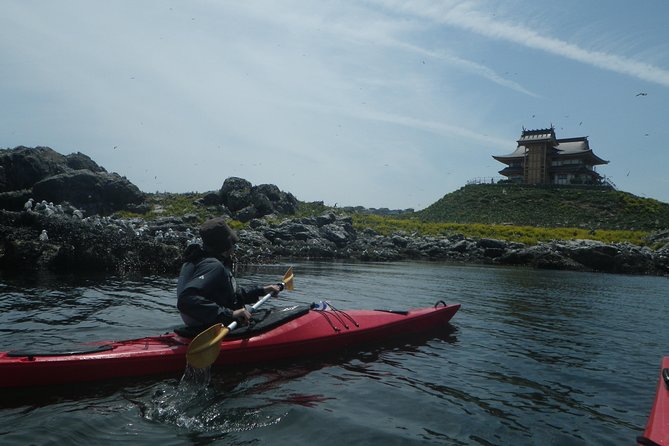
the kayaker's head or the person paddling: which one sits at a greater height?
the kayaker's head

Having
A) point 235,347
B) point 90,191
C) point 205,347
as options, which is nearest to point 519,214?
point 90,191

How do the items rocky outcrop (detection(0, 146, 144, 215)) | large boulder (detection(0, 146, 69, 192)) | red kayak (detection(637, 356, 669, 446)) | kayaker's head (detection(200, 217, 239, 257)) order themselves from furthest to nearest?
1. large boulder (detection(0, 146, 69, 192))
2. rocky outcrop (detection(0, 146, 144, 215))
3. kayaker's head (detection(200, 217, 239, 257))
4. red kayak (detection(637, 356, 669, 446))

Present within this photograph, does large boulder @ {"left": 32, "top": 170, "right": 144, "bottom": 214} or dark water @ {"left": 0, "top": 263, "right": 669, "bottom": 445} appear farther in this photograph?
large boulder @ {"left": 32, "top": 170, "right": 144, "bottom": 214}

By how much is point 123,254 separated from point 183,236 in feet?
13.8

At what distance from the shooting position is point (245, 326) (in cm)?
607

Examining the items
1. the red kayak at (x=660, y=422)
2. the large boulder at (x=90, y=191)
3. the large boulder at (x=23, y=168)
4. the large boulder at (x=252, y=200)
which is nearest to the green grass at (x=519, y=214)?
the large boulder at (x=252, y=200)

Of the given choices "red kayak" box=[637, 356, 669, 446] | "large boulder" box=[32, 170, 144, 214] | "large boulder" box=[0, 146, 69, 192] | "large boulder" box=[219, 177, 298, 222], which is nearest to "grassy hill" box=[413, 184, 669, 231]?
"large boulder" box=[219, 177, 298, 222]

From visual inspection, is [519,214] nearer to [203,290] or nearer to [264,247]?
[264,247]

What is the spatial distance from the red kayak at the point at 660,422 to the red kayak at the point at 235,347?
3989mm

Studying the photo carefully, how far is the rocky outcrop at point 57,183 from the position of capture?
83.3 feet

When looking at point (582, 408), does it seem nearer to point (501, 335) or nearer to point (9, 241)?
point (501, 335)

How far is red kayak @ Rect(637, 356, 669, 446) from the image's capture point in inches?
127

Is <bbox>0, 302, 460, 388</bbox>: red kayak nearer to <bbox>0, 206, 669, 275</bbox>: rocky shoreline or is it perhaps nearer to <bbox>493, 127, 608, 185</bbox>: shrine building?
<bbox>0, 206, 669, 275</bbox>: rocky shoreline

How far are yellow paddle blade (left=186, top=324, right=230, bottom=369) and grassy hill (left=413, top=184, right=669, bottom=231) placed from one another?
40.2m
